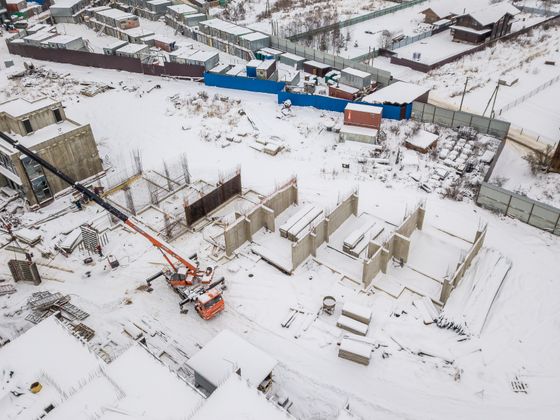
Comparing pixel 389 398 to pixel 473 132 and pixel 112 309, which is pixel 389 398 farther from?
pixel 473 132

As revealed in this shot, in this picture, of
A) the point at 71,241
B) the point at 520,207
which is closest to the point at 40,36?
the point at 71,241

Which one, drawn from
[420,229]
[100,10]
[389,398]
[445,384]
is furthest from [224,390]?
[100,10]

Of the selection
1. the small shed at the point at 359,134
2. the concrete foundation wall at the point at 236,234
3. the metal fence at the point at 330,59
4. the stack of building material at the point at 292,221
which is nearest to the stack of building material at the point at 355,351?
the stack of building material at the point at 292,221

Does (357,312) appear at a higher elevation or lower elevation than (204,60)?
lower

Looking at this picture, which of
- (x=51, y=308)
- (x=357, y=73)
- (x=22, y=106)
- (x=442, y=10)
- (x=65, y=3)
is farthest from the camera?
(x=65, y=3)

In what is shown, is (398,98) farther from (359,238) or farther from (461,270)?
(461,270)

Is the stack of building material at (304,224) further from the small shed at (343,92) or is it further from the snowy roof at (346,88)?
the snowy roof at (346,88)
